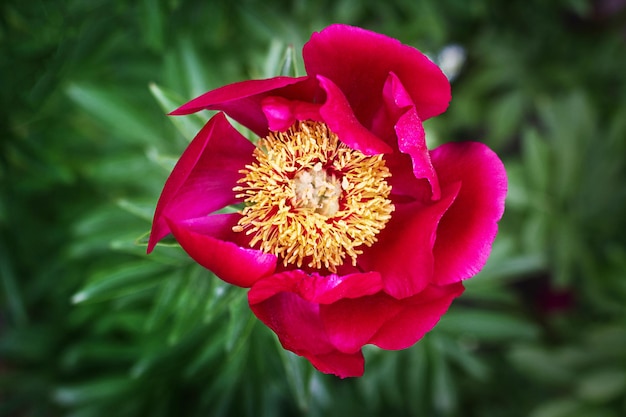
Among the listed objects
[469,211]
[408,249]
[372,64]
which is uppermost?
[372,64]

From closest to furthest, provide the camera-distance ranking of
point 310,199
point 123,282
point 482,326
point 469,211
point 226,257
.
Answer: point 226,257, point 469,211, point 310,199, point 123,282, point 482,326

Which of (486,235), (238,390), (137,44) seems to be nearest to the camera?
(486,235)

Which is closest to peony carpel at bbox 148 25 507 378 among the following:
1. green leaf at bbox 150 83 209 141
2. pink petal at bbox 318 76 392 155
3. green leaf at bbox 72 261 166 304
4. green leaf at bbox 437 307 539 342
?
pink petal at bbox 318 76 392 155

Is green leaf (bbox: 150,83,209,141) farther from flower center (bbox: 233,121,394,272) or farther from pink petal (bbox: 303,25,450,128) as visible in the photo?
pink petal (bbox: 303,25,450,128)

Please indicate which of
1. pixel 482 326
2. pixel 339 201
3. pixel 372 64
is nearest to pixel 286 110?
pixel 372 64

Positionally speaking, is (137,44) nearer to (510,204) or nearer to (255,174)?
(255,174)

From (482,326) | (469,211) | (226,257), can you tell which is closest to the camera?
(226,257)

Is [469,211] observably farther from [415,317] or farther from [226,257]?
[226,257]

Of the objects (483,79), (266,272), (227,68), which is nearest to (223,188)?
(266,272)
